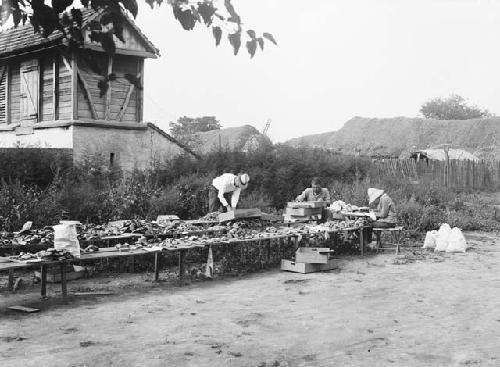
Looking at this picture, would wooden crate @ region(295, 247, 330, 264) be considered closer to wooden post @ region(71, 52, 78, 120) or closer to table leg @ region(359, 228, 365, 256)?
table leg @ region(359, 228, 365, 256)

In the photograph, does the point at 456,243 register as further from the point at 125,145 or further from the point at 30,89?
the point at 30,89

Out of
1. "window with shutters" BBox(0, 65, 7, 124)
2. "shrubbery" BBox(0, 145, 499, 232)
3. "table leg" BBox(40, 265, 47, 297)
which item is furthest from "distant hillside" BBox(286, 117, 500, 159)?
"table leg" BBox(40, 265, 47, 297)

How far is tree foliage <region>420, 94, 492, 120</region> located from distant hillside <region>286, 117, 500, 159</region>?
11588mm

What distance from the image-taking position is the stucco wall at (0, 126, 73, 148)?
1716 cm


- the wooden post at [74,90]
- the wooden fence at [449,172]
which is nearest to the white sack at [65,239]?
the wooden post at [74,90]

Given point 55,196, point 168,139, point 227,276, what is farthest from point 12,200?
point 168,139

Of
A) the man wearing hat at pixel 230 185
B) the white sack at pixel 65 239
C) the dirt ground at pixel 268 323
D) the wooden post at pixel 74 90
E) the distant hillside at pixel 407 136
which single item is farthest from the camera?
the distant hillside at pixel 407 136

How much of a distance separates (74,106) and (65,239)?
32.9ft

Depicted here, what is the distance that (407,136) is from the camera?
45062 mm

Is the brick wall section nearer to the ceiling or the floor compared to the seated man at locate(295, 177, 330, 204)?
nearer to the ceiling

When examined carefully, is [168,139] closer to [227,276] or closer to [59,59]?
[59,59]

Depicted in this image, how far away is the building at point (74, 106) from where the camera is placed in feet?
56.5

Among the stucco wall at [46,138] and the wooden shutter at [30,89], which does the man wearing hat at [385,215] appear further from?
the wooden shutter at [30,89]

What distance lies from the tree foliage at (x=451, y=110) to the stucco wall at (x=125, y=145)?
42.6 metres
